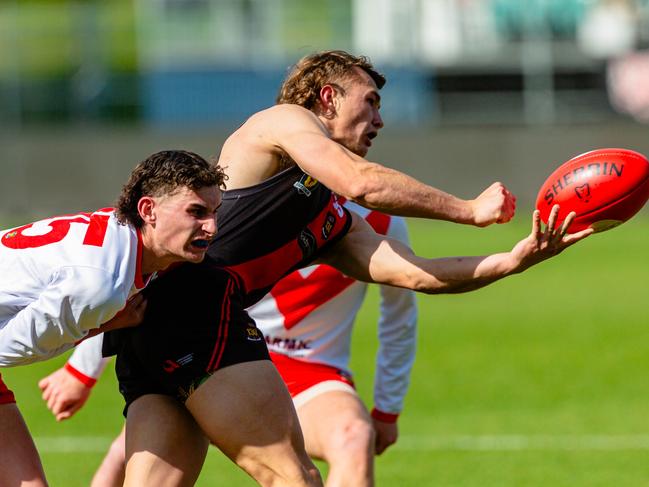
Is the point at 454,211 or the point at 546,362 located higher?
the point at 454,211

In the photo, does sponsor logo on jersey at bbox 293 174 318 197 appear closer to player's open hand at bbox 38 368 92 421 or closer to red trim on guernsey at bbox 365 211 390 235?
red trim on guernsey at bbox 365 211 390 235

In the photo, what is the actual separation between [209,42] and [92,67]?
9.21ft

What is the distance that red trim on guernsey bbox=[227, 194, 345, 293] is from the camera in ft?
16.9

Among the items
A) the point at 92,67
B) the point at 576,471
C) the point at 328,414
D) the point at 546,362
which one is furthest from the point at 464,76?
the point at 328,414

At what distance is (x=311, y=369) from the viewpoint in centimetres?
631

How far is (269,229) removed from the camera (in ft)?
17.0

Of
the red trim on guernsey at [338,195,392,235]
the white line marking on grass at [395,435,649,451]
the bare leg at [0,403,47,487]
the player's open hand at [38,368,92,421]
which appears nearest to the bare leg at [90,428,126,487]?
the player's open hand at [38,368,92,421]

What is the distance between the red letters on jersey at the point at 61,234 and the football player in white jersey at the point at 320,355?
1.21 meters

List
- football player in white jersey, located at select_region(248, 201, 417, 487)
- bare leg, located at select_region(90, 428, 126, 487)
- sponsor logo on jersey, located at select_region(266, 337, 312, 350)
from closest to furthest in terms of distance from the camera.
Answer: bare leg, located at select_region(90, 428, 126, 487) < football player in white jersey, located at select_region(248, 201, 417, 487) < sponsor logo on jersey, located at select_region(266, 337, 312, 350)

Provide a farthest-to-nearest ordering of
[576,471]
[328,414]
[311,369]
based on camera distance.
A: [576,471] < [311,369] < [328,414]

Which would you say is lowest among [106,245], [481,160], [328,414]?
[481,160]

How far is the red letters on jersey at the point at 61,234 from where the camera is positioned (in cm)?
454

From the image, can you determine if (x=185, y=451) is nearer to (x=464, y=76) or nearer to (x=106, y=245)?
(x=106, y=245)

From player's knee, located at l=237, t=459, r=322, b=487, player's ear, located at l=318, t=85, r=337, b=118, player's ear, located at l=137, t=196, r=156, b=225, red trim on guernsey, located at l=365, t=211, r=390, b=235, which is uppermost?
player's ear, located at l=318, t=85, r=337, b=118
